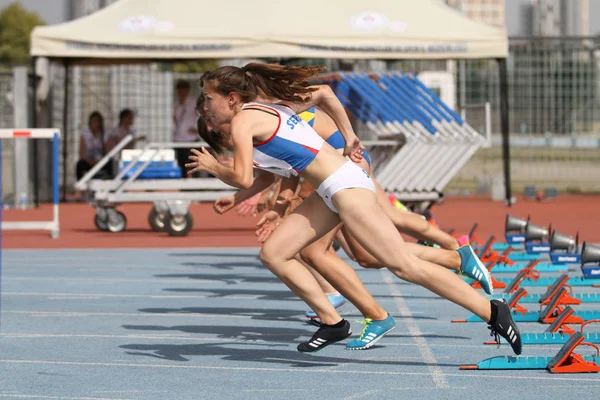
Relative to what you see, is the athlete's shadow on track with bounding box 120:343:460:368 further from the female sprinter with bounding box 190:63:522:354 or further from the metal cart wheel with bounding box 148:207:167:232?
the metal cart wheel with bounding box 148:207:167:232

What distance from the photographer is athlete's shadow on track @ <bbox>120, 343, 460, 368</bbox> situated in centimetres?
668

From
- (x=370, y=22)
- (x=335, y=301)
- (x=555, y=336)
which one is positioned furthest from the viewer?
(x=370, y=22)

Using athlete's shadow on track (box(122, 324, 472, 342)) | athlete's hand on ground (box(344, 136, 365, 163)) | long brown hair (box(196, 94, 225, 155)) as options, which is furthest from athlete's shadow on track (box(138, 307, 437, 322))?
long brown hair (box(196, 94, 225, 155))

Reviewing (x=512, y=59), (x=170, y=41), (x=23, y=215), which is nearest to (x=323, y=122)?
(x=170, y=41)

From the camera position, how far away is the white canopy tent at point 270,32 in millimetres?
18859

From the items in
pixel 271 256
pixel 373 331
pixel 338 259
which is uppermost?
pixel 271 256

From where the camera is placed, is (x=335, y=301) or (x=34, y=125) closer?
(x=335, y=301)

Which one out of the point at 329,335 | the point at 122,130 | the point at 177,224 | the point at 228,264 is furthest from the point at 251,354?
the point at 122,130

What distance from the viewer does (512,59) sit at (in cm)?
2369

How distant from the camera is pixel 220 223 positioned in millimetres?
18328

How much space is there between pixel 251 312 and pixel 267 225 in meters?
1.84

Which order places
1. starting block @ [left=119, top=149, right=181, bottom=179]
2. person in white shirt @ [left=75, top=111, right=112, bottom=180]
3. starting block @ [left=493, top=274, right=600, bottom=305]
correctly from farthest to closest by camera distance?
person in white shirt @ [left=75, top=111, right=112, bottom=180]
starting block @ [left=119, top=149, right=181, bottom=179]
starting block @ [left=493, top=274, right=600, bottom=305]

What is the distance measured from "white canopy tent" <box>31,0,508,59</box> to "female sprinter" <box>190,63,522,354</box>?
12.3m

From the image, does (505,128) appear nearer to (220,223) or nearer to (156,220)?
(220,223)
